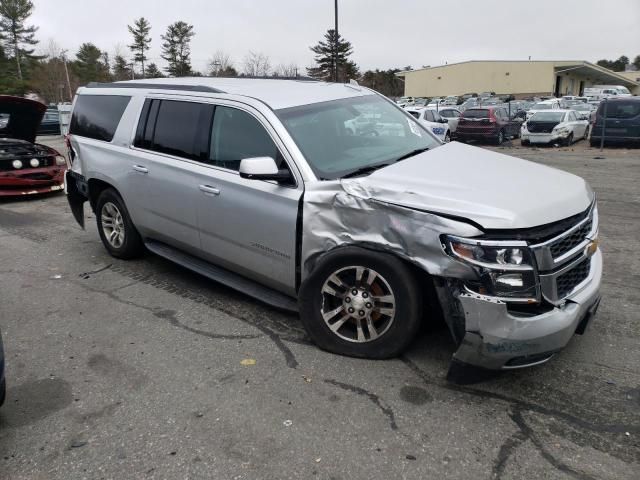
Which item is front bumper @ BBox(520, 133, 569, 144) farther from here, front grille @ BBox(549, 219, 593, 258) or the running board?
the running board

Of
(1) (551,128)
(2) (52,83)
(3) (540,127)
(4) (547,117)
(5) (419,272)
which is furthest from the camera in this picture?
(2) (52,83)

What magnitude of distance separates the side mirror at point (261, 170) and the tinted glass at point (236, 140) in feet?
0.47

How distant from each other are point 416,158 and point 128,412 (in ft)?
8.58

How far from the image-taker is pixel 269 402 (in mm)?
3141

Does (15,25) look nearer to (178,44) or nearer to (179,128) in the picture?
(178,44)

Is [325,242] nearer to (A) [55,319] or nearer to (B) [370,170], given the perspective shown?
(B) [370,170]

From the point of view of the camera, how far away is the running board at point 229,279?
4.02 meters

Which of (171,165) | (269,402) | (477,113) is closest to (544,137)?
(477,113)

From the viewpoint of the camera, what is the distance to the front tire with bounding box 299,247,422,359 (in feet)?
10.7

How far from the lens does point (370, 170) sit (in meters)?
3.71

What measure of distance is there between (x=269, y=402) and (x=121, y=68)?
266 ft

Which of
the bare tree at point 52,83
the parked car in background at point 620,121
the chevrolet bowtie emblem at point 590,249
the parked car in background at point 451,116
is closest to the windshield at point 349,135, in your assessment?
the chevrolet bowtie emblem at point 590,249

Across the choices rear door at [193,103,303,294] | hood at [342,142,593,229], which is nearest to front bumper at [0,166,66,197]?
rear door at [193,103,303,294]

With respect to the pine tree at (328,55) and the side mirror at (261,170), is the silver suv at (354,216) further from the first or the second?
the pine tree at (328,55)
